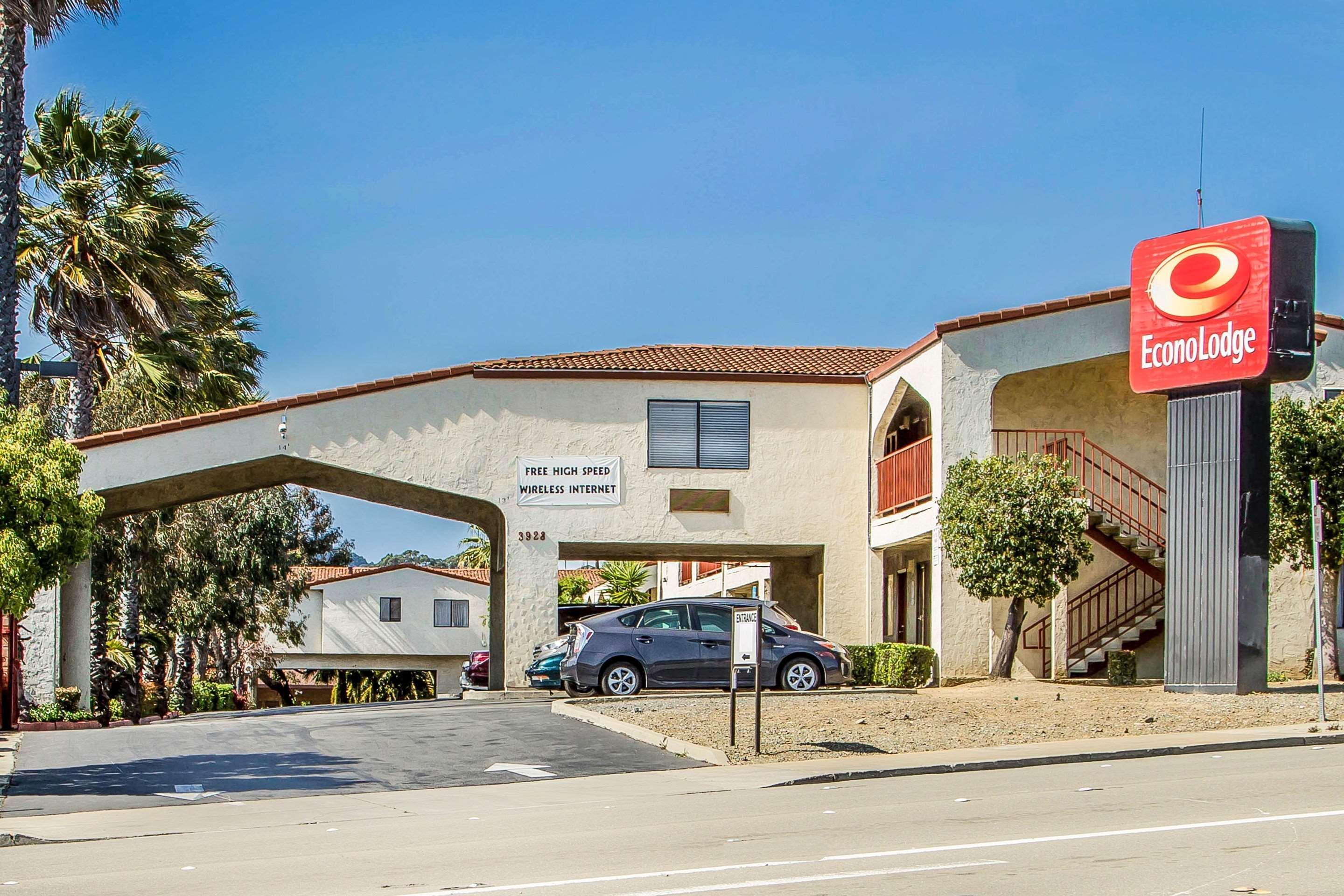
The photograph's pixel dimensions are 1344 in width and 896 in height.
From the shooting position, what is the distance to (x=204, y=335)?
31.8 meters

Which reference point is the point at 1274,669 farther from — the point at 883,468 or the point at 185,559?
the point at 185,559

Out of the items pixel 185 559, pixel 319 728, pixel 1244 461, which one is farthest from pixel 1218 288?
pixel 185 559

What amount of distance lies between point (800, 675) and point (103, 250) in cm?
1386

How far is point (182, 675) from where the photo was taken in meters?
41.6

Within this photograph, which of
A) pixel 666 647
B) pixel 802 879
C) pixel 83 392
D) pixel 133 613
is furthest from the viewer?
pixel 133 613

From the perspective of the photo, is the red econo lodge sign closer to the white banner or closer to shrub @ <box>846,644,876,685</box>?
shrub @ <box>846,644,876,685</box>

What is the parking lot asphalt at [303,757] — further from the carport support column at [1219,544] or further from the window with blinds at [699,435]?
the window with blinds at [699,435]

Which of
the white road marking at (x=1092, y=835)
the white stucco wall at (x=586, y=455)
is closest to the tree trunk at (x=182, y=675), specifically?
the white stucco wall at (x=586, y=455)

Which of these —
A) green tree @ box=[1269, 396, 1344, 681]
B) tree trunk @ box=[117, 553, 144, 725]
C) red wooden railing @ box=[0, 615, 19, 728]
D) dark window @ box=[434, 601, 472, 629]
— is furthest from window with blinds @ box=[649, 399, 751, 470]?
dark window @ box=[434, 601, 472, 629]

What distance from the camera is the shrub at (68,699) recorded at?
81.8ft

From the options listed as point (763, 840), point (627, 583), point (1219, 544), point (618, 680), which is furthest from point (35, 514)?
point (627, 583)

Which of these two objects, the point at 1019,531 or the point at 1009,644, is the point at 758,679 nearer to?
the point at 1019,531

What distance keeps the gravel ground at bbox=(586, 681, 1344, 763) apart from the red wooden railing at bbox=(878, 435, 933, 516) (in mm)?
5570

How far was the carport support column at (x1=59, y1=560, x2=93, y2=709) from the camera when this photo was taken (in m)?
25.8
